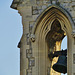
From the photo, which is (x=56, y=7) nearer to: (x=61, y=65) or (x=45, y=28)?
(x=45, y=28)

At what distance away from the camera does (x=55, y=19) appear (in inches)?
985

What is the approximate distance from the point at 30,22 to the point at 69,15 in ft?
4.83

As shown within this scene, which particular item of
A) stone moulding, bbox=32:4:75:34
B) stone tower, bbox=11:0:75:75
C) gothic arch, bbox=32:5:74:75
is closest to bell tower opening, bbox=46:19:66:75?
stone tower, bbox=11:0:75:75

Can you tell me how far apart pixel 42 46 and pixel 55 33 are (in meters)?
0.95

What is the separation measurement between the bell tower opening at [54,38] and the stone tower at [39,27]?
0.07m

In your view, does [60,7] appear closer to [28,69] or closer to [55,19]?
[55,19]

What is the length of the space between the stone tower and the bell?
0.36 metres

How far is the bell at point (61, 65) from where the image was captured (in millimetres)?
25123

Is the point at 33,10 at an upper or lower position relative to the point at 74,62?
upper

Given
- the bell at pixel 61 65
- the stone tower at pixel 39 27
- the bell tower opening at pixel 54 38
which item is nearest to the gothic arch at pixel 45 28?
the stone tower at pixel 39 27

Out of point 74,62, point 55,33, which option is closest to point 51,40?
point 55,33

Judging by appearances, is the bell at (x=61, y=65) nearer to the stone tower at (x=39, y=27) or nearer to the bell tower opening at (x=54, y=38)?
the bell tower opening at (x=54, y=38)

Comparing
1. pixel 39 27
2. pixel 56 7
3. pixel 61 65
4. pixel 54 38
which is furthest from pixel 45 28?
pixel 61 65

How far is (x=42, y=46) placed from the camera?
25031 millimetres
